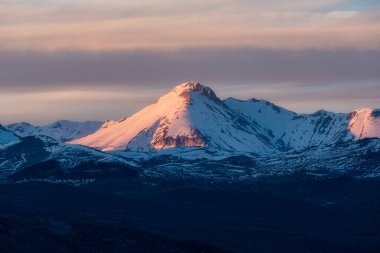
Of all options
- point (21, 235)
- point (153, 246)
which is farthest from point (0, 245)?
point (153, 246)

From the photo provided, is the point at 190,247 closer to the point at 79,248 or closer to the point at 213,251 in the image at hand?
the point at 213,251

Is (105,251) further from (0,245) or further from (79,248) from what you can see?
(0,245)

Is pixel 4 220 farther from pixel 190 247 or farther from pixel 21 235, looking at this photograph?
pixel 190 247

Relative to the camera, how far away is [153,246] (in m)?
187

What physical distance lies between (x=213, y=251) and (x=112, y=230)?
662 inches

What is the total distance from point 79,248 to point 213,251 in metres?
23.0

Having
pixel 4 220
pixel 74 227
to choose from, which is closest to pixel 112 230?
pixel 74 227

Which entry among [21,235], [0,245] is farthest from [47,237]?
[0,245]

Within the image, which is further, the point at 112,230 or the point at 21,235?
the point at 112,230

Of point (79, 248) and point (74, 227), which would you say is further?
point (74, 227)

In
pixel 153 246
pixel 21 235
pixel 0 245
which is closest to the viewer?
pixel 0 245

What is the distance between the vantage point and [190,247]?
630 ft

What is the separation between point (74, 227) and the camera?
635 ft

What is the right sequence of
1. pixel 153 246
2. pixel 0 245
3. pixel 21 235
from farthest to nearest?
1. pixel 153 246
2. pixel 21 235
3. pixel 0 245
